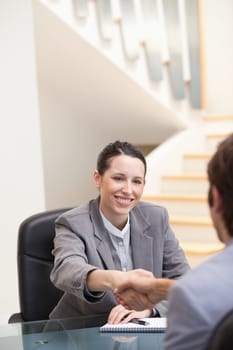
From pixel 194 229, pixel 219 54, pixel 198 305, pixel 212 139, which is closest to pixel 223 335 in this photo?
pixel 198 305

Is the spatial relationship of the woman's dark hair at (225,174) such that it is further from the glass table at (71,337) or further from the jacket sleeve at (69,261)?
the jacket sleeve at (69,261)

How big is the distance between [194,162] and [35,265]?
3.50 meters

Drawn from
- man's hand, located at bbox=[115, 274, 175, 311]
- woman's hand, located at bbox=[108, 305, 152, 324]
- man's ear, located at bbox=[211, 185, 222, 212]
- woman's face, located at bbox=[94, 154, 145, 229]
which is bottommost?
woman's hand, located at bbox=[108, 305, 152, 324]

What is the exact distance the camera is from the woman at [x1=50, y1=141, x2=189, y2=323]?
2.35 meters

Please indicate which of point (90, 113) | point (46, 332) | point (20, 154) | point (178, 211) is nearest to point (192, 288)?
point (46, 332)

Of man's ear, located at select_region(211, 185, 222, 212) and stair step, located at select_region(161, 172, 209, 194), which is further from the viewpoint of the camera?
stair step, located at select_region(161, 172, 209, 194)

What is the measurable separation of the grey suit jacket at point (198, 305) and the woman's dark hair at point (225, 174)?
0.32 ft

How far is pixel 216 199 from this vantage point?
45.8 inches

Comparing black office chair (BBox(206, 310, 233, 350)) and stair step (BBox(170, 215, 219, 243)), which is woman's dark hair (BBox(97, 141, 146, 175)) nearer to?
black office chair (BBox(206, 310, 233, 350))

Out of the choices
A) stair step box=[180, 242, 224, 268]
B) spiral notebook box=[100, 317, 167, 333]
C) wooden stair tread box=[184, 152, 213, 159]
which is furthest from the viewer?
wooden stair tread box=[184, 152, 213, 159]

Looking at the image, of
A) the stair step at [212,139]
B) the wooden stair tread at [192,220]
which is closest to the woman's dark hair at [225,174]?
the wooden stair tread at [192,220]

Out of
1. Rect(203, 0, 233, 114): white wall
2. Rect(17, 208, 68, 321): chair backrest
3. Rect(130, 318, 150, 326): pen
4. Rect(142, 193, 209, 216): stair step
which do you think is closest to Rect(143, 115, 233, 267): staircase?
Rect(142, 193, 209, 216): stair step

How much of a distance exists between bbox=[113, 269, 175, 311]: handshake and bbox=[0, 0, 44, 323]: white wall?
229 centimetres

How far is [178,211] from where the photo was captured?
18.0ft
